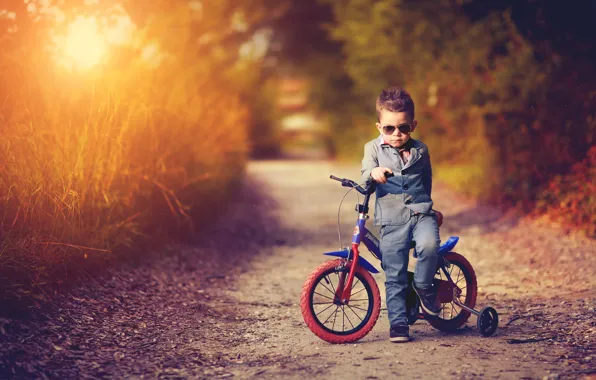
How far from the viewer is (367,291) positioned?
507 cm

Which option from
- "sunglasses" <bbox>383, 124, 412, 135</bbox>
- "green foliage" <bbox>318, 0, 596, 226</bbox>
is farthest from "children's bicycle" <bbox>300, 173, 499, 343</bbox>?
"green foliage" <bbox>318, 0, 596, 226</bbox>

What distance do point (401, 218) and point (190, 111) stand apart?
17.3ft

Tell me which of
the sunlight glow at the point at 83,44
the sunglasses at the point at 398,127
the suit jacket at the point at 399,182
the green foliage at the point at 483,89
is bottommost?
the suit jacket at the point at 399,182

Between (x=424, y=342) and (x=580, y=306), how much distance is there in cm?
178

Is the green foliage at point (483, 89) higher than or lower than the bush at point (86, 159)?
higher

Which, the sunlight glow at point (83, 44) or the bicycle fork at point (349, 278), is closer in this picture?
the bicycle fork at point (349, 278)

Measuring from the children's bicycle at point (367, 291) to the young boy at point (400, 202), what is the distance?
11 cm

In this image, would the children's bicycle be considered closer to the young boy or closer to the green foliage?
the young boy

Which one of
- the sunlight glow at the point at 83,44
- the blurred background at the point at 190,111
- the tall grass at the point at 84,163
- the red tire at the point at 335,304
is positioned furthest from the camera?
the sunlight glow at the point at 83,44

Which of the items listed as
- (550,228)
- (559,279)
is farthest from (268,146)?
(559,279)

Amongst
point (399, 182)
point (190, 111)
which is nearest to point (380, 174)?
point (399, 182)

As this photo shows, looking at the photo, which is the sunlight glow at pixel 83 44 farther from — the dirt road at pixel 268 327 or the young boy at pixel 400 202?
the young boy at pixel 400 202

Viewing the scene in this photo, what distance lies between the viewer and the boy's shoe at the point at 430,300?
16.8 ft

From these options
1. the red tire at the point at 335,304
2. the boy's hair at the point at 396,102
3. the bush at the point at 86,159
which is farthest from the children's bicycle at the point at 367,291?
the bush at the point at 86,159
